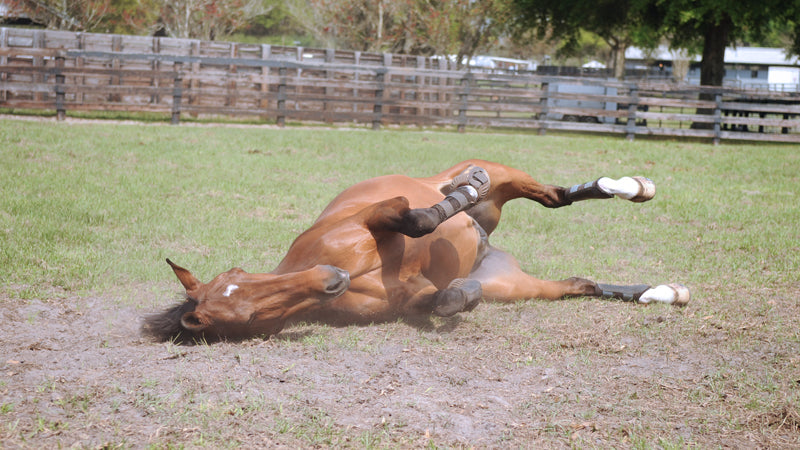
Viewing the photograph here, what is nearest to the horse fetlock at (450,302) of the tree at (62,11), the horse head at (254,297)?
the horse head at (254,297)

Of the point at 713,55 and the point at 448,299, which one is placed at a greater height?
the point at 713,55

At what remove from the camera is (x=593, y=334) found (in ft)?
15.8

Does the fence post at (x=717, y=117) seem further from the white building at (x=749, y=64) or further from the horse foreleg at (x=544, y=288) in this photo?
the white building at (x=749, y=64)

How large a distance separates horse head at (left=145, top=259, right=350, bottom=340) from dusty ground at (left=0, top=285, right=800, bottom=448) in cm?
21

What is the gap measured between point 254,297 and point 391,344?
94 cm

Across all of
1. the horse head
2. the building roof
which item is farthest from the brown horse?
the building roof

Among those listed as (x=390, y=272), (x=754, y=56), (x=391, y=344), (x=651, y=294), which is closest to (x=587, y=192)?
(x=651, y=294)

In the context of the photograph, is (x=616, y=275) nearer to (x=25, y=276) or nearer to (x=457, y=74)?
(x=25, y=276)

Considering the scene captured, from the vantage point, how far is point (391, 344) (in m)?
4.50

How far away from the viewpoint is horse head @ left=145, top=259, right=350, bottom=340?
13.2ft

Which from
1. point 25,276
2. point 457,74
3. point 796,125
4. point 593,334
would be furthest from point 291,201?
point 796,125

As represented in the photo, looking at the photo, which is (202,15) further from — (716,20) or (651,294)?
(651,294)

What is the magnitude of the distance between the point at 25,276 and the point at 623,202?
7923 mm

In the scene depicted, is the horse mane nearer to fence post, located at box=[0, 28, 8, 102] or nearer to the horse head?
the horse head
